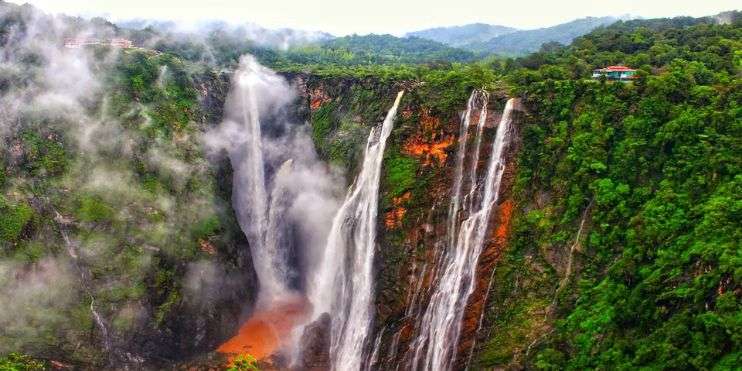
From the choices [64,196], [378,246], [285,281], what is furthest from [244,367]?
[64,196]

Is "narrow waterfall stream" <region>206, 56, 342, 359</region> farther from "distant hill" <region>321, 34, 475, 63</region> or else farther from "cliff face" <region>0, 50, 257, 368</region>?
"distant hill" <region>321, 34, 475, 63</region>

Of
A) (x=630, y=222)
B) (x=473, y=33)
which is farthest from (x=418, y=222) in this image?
(x=473, y=33)

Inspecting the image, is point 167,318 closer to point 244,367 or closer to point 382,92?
point 244,367

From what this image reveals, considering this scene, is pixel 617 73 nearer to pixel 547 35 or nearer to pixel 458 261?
pixel 458 261

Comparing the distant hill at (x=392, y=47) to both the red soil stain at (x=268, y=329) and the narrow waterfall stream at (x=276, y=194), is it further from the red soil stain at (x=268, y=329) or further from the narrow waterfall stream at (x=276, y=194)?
the red soil stain at (x=268, y=329)

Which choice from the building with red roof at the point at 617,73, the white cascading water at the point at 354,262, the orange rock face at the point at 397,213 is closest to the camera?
the building with red roof at the point at 617,73

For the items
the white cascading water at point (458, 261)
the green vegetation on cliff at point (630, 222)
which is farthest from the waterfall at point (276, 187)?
the green vegetation on cliff at point (630, 222)
